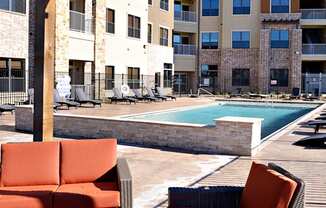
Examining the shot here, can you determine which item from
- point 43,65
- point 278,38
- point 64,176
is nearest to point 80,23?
point 43,65

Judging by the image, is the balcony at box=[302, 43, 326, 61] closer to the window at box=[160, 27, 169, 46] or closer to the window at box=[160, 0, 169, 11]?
the window at box=[160, 27, 169, 46]

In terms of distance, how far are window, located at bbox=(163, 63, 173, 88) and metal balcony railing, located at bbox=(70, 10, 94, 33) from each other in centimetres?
1296

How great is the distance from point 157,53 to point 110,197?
36.0 metres

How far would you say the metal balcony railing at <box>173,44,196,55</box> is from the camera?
4872cm

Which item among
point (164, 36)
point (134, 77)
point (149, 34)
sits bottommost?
point (134, 77)

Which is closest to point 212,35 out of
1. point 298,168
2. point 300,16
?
point 300,16

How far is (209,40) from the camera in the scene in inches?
1956

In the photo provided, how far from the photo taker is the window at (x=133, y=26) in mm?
36188

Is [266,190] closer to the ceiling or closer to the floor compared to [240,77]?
closer to the floor

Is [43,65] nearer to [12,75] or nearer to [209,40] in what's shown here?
[12,75]

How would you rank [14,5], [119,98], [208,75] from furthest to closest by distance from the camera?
[208,75] → [119,98] → [14,5]

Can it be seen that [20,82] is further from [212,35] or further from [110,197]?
[212,35]

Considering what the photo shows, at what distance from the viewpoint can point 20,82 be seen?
25.2 metres

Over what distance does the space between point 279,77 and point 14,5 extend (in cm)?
2900
